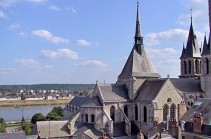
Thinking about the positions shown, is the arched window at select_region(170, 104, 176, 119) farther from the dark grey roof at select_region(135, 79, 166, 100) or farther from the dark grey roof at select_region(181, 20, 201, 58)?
the dark grey roof at select_region(181, 20, 201, 58)

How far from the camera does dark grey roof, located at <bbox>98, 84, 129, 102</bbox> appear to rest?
144ft

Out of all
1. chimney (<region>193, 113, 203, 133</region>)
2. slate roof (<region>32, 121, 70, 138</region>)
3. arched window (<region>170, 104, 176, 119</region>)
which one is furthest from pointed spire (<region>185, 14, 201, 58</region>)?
chimney (<region>193, 113, 203, 133</region>)

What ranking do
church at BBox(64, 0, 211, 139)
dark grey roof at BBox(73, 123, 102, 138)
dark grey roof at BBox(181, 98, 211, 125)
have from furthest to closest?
church at BBox(64, 0, 211, 139)
dark grey roof at BBox(73, 123, 102, 138)
dark grey roof at BBox(181, 98, 211, 125)

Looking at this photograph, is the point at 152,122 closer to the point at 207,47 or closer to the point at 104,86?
the point at 104,86

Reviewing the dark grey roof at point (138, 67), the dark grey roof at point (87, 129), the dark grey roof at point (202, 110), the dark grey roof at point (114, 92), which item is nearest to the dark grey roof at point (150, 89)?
the dark grey roof at point (138, 67)

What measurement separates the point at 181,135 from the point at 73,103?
40.5 m

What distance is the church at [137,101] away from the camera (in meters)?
41.6

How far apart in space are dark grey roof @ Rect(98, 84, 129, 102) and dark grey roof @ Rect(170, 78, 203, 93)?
8627 mm

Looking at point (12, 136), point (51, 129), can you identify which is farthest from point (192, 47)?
point (12, 136)

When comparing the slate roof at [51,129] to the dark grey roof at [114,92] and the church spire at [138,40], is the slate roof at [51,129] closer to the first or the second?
the dark grey roof at [114,92]

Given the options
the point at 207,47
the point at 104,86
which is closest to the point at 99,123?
the point at 104,86

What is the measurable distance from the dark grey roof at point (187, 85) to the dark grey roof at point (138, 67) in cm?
403

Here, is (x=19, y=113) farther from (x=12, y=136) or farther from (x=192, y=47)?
(x=12, y=136)

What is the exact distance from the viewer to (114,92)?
45156 millimetres
